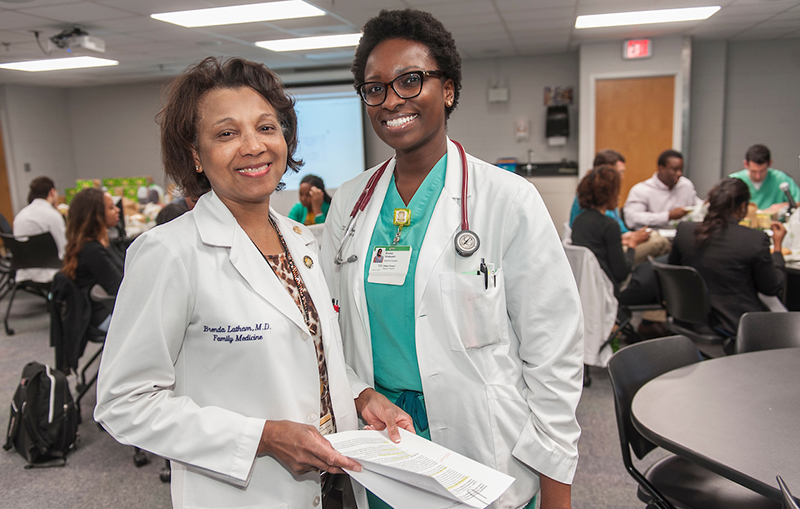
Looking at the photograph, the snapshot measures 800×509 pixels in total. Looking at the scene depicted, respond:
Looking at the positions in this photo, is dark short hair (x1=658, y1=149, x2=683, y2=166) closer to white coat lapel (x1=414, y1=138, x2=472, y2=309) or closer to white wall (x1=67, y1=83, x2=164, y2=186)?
white coat lapel (x1=414, y1=138, x2=472, y2=309)

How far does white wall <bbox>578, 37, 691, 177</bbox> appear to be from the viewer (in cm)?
694

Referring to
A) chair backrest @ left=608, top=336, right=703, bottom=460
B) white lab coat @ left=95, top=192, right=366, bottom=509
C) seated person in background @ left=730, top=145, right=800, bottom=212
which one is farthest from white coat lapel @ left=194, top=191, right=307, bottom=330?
seated person in background @ left=730, top=145, right=800, bottom=212

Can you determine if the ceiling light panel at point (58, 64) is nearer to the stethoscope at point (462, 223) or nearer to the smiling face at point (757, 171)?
the stethoscope at point (462, 223)

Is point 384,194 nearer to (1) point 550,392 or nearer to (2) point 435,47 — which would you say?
(2) point 435,47

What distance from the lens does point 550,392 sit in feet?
3.71

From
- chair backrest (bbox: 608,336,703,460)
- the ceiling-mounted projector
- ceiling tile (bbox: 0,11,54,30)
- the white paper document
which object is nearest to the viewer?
the white paper document

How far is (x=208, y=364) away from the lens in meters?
1.04

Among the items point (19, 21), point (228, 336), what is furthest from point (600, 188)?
point (19, 21)

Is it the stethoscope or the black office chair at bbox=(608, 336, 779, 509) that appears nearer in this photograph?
the stethoscope

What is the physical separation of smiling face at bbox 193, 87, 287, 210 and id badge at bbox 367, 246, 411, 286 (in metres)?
0.30

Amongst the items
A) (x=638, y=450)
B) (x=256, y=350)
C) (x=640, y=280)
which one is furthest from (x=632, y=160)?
(x=256, y=350)

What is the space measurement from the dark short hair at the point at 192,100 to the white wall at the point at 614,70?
6854 millimetres

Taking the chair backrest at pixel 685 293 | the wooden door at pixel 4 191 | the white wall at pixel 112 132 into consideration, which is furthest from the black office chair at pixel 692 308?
the wooden door at pixel 4 191

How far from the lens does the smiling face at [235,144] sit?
3.67 feet
